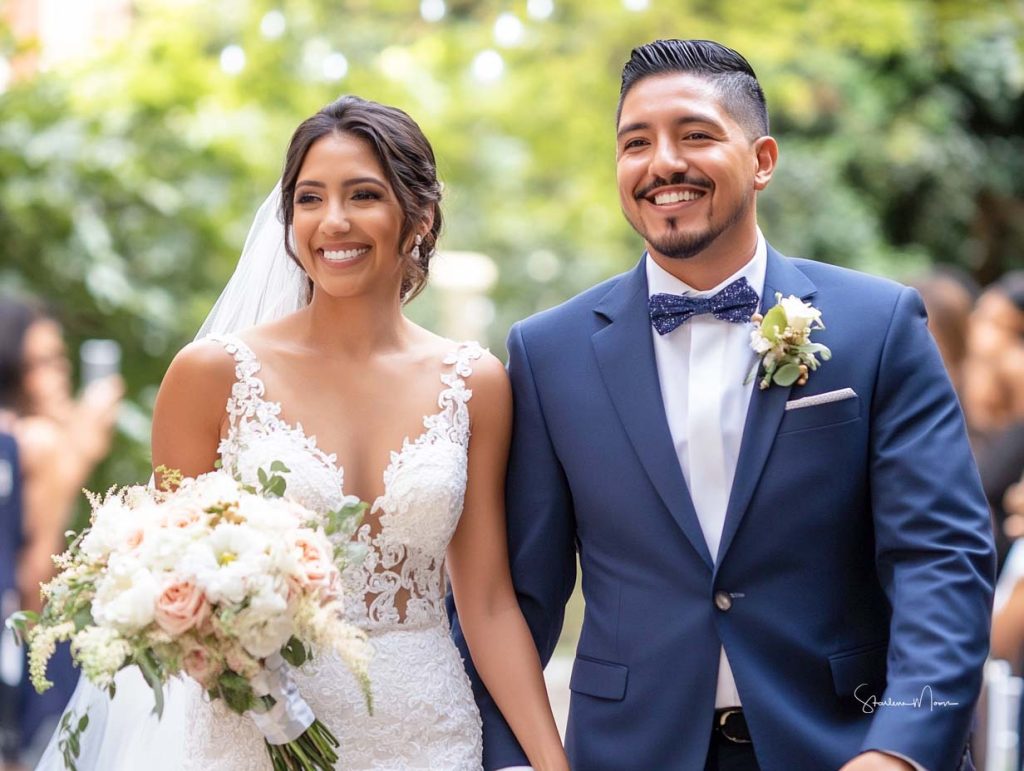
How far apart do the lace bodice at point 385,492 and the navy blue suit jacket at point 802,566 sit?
324mm

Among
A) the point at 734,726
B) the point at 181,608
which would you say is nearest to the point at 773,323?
the point at 734,726

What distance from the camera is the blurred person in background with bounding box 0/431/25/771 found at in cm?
632

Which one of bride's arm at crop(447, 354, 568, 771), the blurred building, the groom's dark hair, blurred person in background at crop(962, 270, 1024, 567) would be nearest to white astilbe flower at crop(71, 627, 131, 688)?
bride's arm at crop(447, 354, 568, 771)

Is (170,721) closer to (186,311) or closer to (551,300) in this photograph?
(186,311)

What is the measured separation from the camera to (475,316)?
13469 millimetres

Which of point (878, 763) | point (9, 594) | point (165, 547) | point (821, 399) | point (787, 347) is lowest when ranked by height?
point (878, 763)

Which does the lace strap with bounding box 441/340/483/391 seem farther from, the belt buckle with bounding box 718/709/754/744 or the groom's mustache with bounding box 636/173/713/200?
the belt buckle with bounding box 718/709/754/744

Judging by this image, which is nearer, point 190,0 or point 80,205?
point 80,205

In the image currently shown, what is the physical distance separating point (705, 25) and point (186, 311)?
3819 mm

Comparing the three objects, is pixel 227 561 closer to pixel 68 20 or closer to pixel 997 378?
pixel 997 378

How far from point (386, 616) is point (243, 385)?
66cm

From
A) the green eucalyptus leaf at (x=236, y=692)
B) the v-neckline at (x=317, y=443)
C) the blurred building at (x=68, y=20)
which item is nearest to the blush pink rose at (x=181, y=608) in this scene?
the green eucalyptus leaf at (x=236, y=692)

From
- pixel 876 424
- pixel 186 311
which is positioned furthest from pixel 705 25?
pixel 876 424

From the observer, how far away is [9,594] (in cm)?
638
